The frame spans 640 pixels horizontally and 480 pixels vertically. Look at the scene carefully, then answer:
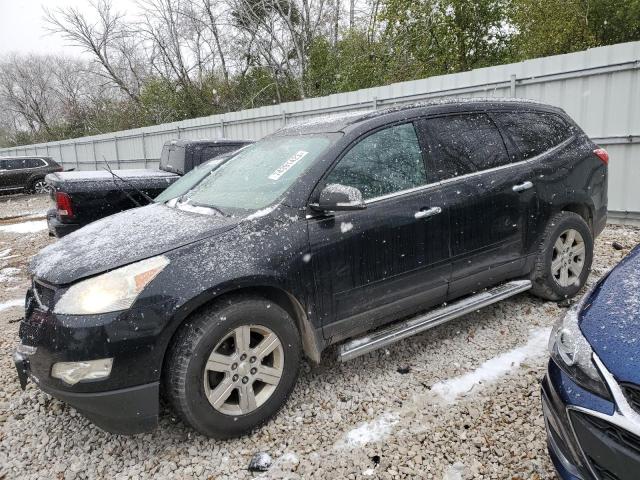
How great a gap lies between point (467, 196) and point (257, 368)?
5.99ft

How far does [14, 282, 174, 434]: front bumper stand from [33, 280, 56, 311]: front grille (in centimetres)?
1

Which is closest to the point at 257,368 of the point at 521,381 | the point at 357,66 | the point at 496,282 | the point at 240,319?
the point at 240,319

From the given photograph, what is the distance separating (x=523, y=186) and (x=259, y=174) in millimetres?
1987

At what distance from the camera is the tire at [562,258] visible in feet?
11.9

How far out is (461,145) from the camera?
3240mm

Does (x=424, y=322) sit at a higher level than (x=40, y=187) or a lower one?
higher

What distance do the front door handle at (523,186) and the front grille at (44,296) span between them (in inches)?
121

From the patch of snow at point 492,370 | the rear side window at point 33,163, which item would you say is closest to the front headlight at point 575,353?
the patch of snow at point 492,370

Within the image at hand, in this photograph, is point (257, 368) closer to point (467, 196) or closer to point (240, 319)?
point (240, 319)

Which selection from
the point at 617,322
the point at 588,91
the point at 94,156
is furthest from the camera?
the point at 94,156

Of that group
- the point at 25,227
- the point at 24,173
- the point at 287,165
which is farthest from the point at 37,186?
the point at 287,165

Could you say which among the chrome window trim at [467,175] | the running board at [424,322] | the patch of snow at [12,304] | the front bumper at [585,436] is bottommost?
the patch of snow at [12,304]

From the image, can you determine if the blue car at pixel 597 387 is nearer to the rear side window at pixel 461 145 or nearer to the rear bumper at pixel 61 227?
the rear side window at pixel 461 145

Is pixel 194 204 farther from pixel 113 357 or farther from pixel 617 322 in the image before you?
pixel 617 322
